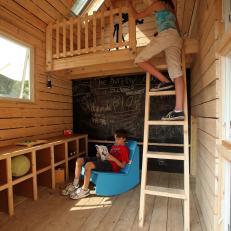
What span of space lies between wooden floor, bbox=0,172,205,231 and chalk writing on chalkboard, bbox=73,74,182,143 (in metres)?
1.42

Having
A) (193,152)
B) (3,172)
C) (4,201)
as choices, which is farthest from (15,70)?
(193,152)

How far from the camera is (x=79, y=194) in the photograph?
2803 millimetres

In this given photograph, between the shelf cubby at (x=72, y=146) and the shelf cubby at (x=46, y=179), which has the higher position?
the shelf cubby at (x=72, y=146)

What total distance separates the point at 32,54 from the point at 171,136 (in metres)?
2.87

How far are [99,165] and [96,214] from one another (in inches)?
28.6

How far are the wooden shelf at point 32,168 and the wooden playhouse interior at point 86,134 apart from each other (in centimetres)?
1

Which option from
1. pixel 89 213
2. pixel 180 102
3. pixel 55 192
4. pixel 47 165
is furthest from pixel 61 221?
pixel 180 102

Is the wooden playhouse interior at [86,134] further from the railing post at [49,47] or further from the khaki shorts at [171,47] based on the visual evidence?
the khaki shorts at [171,47]

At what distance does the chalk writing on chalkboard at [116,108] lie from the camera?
13.1 feet

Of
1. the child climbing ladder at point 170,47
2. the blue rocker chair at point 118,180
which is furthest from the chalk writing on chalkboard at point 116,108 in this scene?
the child climbing ladder at point 170,47

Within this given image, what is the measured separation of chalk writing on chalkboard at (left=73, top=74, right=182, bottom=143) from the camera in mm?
3996

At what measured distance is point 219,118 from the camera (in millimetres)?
1647

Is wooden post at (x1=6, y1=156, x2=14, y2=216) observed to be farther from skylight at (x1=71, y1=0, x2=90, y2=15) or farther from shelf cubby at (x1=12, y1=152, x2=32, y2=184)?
skylight at (x1=71, y1=0, x2=90, y2=15)

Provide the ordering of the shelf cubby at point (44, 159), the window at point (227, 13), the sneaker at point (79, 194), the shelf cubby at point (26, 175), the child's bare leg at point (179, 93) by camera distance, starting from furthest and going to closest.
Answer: the shelf cubby at point (44, 159) < the sneaker at point (79, 194) < the shelf cubby at point (26, 175) < the child's bare leg at point (179, 93) < the window at point (227, 13)
